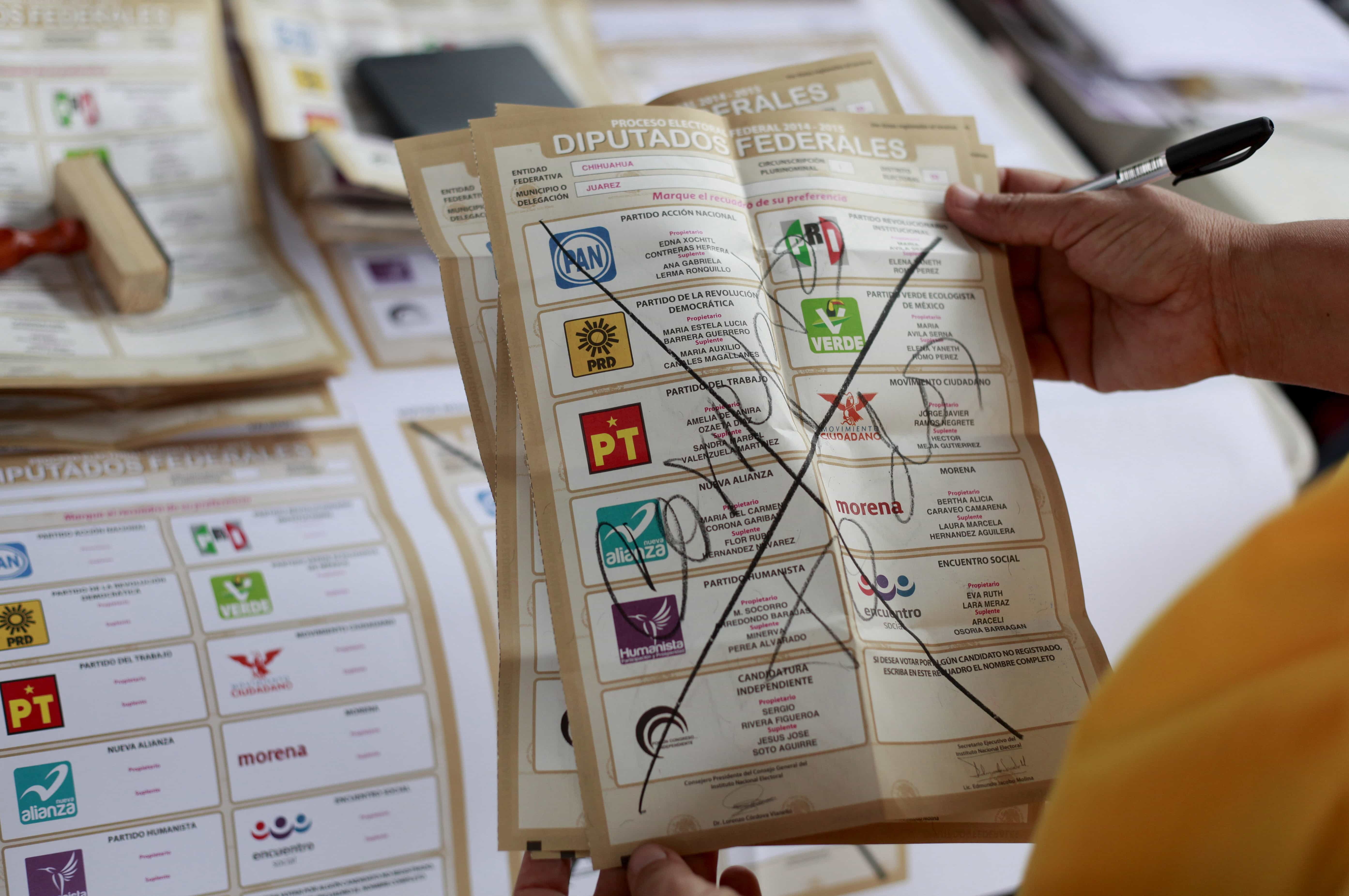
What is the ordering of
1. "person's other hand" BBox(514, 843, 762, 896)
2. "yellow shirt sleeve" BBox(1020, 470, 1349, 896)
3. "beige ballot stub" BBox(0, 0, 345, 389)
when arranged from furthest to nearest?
"beige ballot stub" BBox(0, 0, 345, 389), "person's other hand" BBox(514, 843, 762, 896), "yellow shirt sleeve" BBox(1020, 470, 1349, 896)

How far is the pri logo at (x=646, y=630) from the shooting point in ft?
1.49

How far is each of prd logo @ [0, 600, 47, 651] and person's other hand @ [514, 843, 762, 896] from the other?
29 cm

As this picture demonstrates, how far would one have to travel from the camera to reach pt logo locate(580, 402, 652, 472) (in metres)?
0.47

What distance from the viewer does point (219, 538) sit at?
0.59 m

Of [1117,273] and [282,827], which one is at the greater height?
[1117,273]

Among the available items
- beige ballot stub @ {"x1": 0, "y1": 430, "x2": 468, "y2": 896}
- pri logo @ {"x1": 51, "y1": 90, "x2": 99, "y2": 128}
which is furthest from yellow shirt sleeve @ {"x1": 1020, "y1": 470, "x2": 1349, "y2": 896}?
pri logo @ {"x1": 51, "y1": 90, "x2": 99, "y2": 128}

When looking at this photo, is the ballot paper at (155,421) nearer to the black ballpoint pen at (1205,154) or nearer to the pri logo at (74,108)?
the pri logo at (74,108)

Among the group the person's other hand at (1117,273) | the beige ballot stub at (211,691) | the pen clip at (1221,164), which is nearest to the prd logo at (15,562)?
the beige ballot stub at (211,691)

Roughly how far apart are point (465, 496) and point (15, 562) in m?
0.26

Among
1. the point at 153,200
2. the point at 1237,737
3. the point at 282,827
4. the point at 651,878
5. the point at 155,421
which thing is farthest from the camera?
the point at 153,200

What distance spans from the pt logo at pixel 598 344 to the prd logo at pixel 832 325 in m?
0.10

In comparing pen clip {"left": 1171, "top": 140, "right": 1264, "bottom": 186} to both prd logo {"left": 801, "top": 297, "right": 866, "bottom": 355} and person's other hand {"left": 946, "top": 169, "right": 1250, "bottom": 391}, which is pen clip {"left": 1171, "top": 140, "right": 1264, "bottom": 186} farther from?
prd logo {"left": 801, "top": 297, "right": 866, "bottom": 355}

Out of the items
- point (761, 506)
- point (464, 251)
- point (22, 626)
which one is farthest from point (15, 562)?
point (761, 506)

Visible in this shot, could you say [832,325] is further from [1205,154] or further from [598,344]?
[1205,154]
